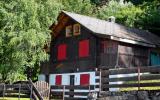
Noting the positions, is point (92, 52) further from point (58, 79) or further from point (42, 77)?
point (42, 77)

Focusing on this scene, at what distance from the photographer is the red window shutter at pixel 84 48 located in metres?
35.4

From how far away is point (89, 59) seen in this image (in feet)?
115

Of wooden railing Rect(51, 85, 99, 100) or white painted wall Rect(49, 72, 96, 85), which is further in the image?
white painted wall Rect(49, 72, 96, 85)

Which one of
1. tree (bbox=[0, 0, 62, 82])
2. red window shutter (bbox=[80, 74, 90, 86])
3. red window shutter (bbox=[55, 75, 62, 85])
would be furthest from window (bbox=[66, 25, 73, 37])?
red window shutter (bbox=[80, 74, 90, 86])

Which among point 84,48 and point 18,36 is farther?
point 84,48

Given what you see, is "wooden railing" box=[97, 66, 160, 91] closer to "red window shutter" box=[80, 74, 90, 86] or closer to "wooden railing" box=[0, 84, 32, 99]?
"wooden railing" box=[0, 84, 32, 99]

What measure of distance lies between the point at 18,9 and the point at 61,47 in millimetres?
6343

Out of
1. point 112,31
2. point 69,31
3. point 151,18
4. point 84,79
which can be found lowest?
point 84,79

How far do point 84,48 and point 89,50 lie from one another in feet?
2.69

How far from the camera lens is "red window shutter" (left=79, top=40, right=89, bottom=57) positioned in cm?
3543

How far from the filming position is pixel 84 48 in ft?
117

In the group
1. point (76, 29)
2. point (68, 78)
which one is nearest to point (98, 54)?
point (76, 29)

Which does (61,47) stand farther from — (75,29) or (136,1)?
(136,1)

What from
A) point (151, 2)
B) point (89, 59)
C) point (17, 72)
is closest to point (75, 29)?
point (89, 59)
